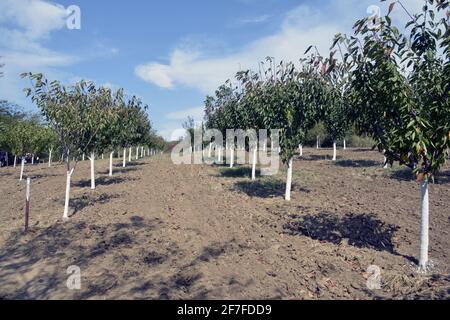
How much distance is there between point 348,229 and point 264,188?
6.70 m

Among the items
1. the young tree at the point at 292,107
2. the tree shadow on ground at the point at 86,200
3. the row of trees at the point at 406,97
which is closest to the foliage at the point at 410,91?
the row of trees at the point at 406,97

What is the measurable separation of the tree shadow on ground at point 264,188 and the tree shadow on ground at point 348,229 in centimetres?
381

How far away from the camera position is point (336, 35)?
22.6 ft

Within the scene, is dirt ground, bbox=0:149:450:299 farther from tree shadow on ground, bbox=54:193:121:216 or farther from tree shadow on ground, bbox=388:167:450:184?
tree shadow on ground, bbox=388:167:450:184

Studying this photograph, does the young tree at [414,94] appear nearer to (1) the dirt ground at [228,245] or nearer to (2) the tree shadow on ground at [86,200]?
(1) the dirt ground at [228,245]

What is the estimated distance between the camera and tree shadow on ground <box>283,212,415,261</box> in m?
8.02

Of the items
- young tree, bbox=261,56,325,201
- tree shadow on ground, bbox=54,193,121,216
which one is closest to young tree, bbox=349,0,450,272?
young tree, bbox=261,56,325,201

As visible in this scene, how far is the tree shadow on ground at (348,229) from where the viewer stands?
26.3 ft

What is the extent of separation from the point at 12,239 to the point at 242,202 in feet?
22.9

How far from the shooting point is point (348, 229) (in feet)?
29.3

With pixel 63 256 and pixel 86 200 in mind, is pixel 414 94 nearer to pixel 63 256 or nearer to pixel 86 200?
pixel 63 256

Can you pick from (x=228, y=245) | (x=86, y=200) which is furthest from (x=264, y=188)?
(x=228, y=245)

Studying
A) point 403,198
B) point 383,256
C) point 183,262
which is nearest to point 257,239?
point 183,262
